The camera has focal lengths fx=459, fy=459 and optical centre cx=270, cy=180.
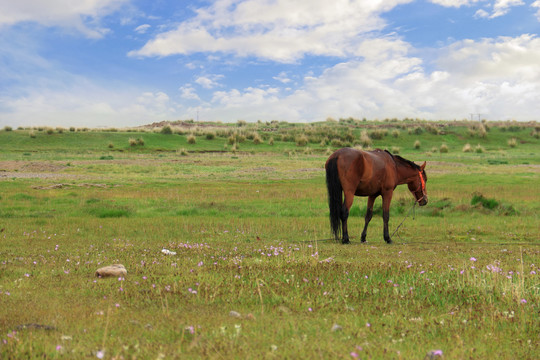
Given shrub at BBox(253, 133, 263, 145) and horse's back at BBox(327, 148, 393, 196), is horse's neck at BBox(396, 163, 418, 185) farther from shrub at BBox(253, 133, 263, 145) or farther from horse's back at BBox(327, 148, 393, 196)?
shrub at BBox(253, 133, 263, 145)

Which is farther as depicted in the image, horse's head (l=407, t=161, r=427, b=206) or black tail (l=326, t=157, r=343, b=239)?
horse's head (l=407, t=161, r=427, b=206)

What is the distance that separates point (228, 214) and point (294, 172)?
18479 mm

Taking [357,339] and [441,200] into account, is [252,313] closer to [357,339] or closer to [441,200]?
[357,339]

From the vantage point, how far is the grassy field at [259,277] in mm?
4422

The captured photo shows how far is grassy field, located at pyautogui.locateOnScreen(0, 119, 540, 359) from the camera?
442 centimetres

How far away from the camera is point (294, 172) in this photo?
36.8 metres

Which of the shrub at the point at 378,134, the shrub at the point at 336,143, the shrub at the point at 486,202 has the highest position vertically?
the shrub at the point at 378,134

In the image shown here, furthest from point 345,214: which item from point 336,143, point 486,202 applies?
point 336,143

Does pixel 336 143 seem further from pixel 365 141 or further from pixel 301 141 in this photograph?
pixel 301 141

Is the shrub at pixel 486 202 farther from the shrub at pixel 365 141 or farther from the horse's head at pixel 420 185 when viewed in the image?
the shrub at pixel 365 141

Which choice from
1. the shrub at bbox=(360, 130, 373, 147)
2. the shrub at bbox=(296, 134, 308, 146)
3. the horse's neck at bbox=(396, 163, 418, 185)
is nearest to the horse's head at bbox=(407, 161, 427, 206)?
the horse's neck at bbox=(396, 163, 418, 185)

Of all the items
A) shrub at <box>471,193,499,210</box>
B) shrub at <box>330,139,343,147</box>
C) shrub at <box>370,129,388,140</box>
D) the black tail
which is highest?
shrub at <box>370,129,388,140</box>

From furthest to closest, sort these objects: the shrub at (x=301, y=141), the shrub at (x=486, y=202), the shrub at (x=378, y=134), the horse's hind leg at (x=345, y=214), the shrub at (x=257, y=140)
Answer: the shrub at (x=378, y=134) → the shrub at (x=257, y=140) → the shrub at (x=301, y=141) → the shrub at (x=486, y=202) → the horse's hind leg at (x=345, y=214)

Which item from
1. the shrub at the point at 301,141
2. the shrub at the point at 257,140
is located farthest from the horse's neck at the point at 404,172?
the shrub at the point at 257,140
